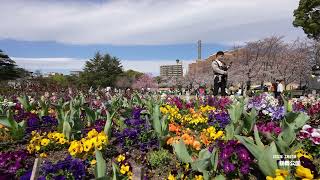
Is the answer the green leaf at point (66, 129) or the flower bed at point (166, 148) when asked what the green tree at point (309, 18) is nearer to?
the flower bed at point (166, 148)

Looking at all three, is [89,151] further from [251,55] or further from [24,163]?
A: [251,55]

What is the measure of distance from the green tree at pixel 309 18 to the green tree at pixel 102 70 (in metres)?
33.2

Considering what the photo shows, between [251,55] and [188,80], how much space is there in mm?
22889

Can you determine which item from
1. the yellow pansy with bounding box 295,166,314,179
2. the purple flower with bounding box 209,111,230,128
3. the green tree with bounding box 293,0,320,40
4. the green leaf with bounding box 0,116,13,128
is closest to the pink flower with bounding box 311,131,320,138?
the yellow pansy with bounding box 295,166,314,179

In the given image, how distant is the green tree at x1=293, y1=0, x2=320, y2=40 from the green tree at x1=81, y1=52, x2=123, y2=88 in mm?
Answer: 33231

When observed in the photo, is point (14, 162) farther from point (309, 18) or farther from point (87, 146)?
point (309, 18)

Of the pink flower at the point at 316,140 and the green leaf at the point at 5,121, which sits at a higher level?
the green leaf at the point at 5,121

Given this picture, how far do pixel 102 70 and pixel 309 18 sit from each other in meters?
36.1

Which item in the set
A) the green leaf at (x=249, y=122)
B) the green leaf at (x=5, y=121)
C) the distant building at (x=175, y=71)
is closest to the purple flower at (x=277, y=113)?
the green leaf at (x=249, y=122)

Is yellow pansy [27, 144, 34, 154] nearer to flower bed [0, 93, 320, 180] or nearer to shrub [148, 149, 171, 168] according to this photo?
flower bed [0, 93, 320, 180]

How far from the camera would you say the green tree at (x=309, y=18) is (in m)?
38.0

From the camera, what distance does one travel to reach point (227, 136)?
20.8 feet

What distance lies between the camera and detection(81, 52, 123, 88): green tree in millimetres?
65688

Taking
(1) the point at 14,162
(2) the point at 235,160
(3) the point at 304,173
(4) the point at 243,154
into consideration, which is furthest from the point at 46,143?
(3) the point at 304,173
